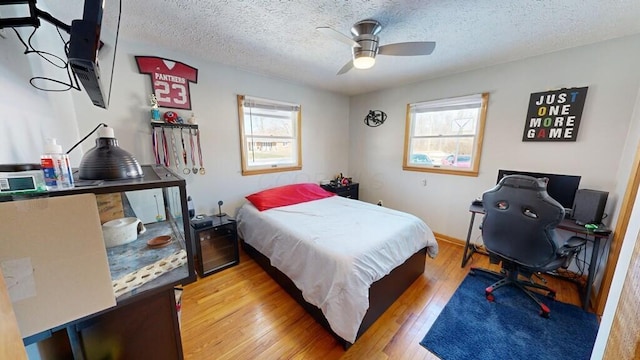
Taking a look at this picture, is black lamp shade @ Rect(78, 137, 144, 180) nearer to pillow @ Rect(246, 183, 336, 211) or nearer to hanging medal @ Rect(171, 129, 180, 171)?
hanging medal @ Rect(171, 129, 180, 171)

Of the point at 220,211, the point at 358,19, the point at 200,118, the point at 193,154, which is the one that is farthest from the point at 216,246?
the point at 358,19

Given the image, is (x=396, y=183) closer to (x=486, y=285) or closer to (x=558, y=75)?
(x=486, y=285)

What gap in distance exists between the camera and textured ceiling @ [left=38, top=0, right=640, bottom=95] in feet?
4.91

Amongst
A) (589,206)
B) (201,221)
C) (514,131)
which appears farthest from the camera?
(514,131)

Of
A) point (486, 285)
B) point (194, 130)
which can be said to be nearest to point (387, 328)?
point (486, 285)

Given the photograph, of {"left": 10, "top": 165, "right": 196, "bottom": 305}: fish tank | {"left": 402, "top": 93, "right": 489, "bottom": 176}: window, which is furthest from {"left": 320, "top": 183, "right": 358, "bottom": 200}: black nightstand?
{"left": 10, "top": 165, "right": 196, "bottom": 305}: fish tank

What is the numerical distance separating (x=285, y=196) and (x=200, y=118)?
138 cm

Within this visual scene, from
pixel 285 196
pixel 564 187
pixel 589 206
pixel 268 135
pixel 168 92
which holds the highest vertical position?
pixel 168 92

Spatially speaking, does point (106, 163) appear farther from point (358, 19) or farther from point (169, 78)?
point (169, 78)

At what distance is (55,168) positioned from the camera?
673mm

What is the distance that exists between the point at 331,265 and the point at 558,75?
2942 mm

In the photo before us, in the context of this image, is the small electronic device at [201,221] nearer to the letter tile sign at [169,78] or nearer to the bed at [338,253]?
the bed at [338,253]

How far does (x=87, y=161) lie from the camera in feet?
2.67

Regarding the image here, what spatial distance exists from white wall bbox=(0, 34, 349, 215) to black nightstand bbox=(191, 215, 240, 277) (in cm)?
43
